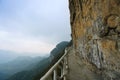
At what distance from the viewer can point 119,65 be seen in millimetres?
5742

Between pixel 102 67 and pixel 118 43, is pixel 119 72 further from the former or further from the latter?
pixel 102 67

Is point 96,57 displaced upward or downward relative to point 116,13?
downward

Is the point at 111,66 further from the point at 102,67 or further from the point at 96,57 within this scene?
the point at 96,57

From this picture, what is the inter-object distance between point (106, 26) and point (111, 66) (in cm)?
133

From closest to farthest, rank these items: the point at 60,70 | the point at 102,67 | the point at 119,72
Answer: the point at 119,72 < the point at 102,67 < the point at 60,70

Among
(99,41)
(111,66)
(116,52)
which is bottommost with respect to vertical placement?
(111,66)

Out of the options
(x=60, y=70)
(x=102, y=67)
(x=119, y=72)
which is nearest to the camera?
(x=119, y=72)

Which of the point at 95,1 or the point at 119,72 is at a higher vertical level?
the point at 95,1

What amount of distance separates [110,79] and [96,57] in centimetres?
188

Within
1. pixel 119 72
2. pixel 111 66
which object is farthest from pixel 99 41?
pixel 119 72

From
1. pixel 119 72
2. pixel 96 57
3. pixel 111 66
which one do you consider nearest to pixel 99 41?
pixel 96 57

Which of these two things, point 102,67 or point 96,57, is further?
point 96,57

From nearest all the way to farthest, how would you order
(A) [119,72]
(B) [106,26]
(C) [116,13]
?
1. (A) [119,72]
2. (C) [116,13]
3. (B) [106,26]

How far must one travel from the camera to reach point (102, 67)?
7223 millimetres
